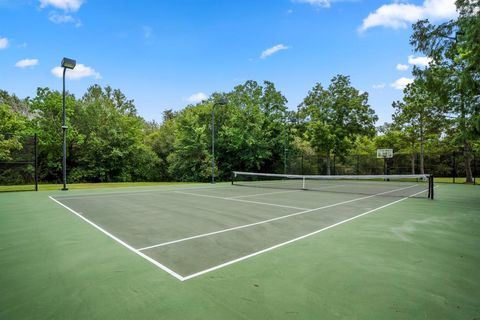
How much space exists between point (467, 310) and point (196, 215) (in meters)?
5.34

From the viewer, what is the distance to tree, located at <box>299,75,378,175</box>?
1022 inches

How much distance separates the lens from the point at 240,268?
10.5 feet

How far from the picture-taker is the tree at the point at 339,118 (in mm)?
25969

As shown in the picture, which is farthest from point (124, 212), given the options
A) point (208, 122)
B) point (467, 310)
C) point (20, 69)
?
point (20, 69)

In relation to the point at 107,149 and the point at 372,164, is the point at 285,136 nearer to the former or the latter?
the point at 372,164

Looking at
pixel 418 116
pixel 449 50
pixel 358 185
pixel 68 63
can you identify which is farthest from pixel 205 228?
pixel 418 116

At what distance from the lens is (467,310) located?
7.35 ft

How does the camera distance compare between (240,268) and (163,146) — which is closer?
(240,268)

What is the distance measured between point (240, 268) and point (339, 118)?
85.8 ft

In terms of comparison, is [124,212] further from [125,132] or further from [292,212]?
[125,132]

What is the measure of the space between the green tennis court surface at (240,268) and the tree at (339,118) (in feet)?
66.9

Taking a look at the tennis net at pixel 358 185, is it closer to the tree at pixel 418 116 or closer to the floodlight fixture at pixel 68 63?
the tree at pixel 418 116

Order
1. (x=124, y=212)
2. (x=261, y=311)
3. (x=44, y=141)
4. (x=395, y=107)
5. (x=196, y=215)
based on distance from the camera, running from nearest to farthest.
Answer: (x=261, y=311), (x=196, y=215), (x=124, y=212), (x=44, y=141), (x=395, y=107)

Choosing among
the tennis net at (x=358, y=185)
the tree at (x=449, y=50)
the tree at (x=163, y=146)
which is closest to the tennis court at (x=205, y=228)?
the tree at (x=449, y=50)
